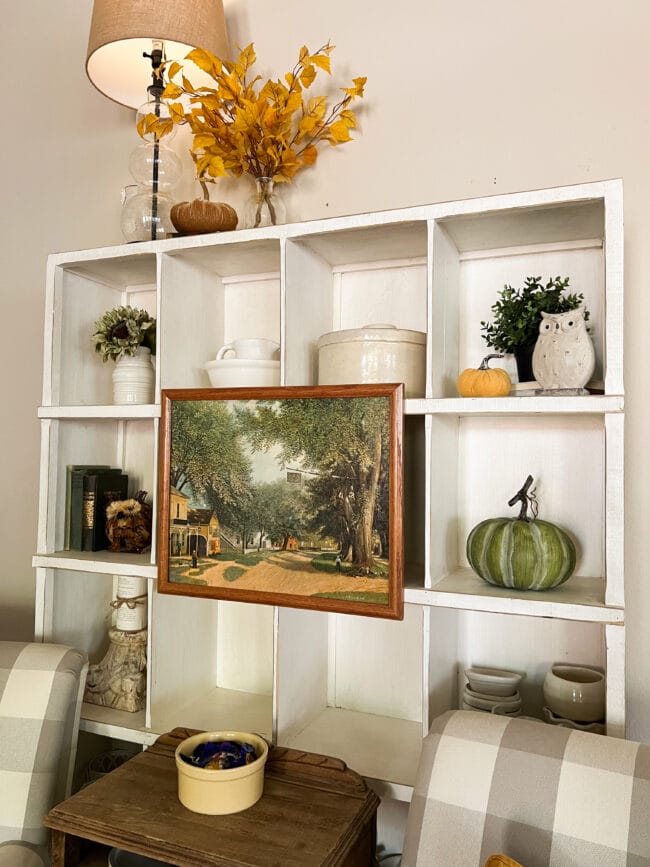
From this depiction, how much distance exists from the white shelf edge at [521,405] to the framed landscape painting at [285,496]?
50 mm

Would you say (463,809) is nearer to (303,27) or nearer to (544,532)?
(544,532)

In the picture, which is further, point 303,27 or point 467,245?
point 303,27

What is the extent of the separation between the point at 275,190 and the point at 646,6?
0.87m

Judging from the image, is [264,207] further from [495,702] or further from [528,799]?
[528,799]

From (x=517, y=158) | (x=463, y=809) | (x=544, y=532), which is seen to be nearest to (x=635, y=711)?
(x=544, y=532)

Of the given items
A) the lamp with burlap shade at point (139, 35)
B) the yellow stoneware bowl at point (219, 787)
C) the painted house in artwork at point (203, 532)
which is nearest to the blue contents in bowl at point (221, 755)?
the yellow stoneware bowl at point (219, 787)

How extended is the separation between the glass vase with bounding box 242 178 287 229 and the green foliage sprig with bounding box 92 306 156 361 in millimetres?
339

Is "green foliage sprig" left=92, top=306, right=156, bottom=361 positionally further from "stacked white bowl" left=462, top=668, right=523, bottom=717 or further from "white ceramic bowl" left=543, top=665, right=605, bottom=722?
"white ceramic bowl" left=543, top=665, right=605, bottom=722

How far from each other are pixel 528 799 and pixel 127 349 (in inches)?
48.0

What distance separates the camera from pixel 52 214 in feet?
6.70

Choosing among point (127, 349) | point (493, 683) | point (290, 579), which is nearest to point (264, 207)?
point (127, 349)

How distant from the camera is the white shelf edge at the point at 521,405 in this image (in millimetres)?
1121

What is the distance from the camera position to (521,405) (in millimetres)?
1178

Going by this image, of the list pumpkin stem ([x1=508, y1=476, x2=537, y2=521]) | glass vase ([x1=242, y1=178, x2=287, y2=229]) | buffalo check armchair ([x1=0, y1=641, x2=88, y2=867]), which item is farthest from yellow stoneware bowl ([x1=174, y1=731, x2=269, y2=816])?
glass vase ([x1=242, y1=178, x2=287, y2=229])
